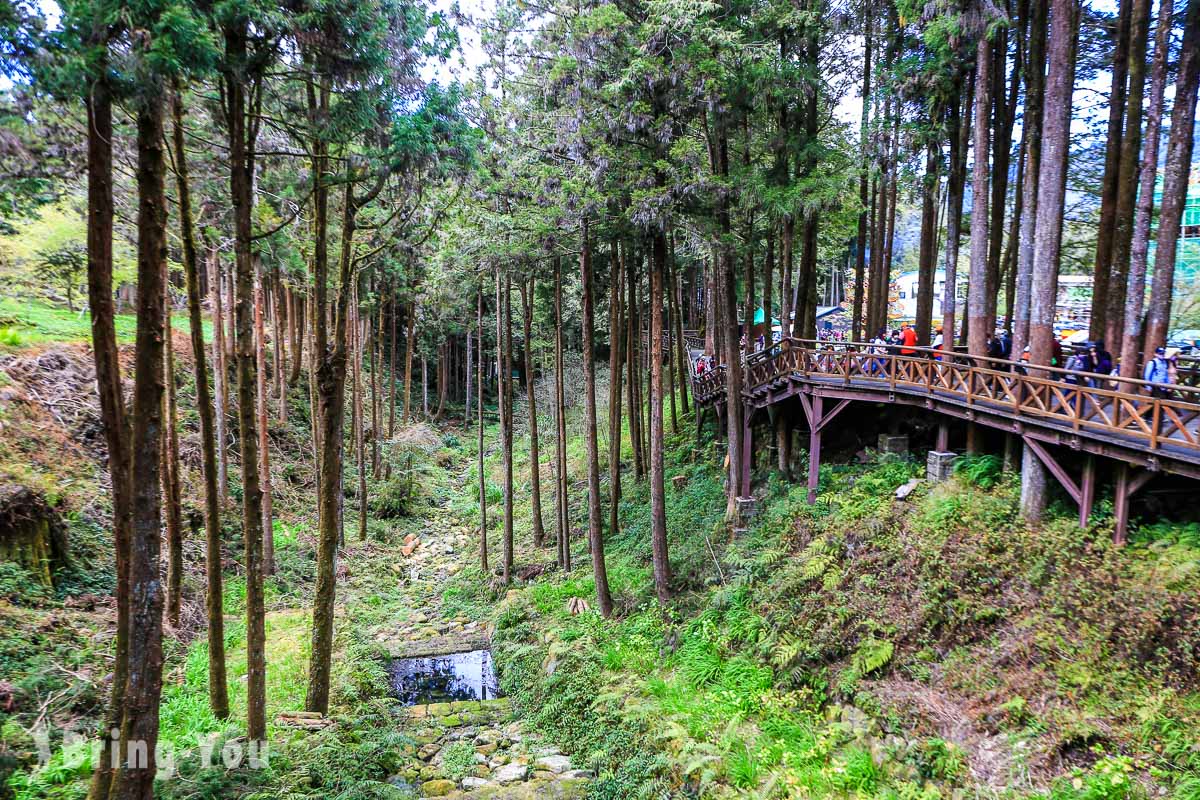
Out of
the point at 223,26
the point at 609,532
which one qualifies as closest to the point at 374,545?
the point at 609,532

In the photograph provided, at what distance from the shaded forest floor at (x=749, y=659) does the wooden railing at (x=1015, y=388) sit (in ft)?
4.70

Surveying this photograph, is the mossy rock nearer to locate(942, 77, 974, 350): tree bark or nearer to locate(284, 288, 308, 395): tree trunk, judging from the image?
locate(284, 288, 308, 395): tree trunk

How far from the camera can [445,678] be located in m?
14.7

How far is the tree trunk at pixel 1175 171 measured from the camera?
11.0 metres

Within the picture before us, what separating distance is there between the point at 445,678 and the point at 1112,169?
57.2 ft

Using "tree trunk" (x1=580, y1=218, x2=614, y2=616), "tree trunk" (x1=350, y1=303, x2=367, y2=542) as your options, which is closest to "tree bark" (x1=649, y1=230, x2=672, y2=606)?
"tree trunk" (x1=580, y1=218, x2=614, y2=616)

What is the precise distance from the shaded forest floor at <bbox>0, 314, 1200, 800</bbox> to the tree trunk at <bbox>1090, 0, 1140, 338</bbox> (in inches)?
171

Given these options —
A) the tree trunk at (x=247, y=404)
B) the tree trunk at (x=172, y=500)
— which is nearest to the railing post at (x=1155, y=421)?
the tree trunk at (x=247, y=404)

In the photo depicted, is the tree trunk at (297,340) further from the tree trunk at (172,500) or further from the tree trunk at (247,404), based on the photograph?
the tree trunk at (247,404)

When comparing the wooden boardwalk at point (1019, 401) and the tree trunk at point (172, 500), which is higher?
the wooden boardwalk at point (1019, 401)

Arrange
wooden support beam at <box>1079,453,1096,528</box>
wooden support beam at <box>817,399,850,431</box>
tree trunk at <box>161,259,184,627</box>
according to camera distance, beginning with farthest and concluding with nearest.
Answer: wooden support beam at <box>817,399,850,431</box>
tree trunk at <box>161,259,184,627</box>
wooden support beam at <box>1079,453,1096,528</box>

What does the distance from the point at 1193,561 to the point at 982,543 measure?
8.81 ft

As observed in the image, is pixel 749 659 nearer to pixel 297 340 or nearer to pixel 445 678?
pixel 445 678

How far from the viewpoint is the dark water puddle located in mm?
13750
